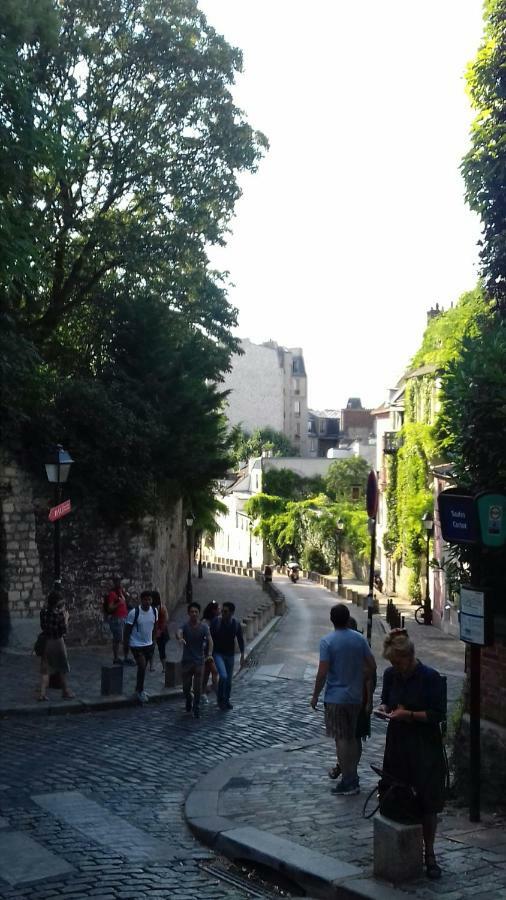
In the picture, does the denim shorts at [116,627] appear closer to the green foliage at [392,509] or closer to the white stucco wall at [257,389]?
the green foliage at [392,509]

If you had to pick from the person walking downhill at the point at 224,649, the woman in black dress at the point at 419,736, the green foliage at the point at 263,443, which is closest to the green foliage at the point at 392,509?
the person walking downhill at the point at 224,649

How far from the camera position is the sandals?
611cm

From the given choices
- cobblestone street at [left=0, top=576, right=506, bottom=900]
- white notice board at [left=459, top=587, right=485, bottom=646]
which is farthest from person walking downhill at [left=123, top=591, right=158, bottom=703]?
white notice board at [left=459, top=587, right=485, bottom=646]

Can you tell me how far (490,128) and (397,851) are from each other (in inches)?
414

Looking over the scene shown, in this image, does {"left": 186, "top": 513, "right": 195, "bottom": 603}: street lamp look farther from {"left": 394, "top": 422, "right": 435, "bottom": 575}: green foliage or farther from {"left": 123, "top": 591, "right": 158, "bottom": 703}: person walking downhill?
{"left": 123, "top": 591, "right": 158, "bottom": 703}: person walking downhill

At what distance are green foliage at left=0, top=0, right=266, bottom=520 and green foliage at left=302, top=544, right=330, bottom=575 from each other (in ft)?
122

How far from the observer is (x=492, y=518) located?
23.9 ft

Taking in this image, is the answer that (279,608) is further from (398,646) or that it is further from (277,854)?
(398,646)

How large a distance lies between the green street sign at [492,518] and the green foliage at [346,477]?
66349 millimetres

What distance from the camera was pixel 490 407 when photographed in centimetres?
775

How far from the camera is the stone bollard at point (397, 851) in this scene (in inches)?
238

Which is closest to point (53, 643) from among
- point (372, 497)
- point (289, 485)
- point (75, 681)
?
point (75, 681)

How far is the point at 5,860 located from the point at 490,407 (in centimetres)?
493

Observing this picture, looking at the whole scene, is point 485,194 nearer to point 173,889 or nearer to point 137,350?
point 173,889
